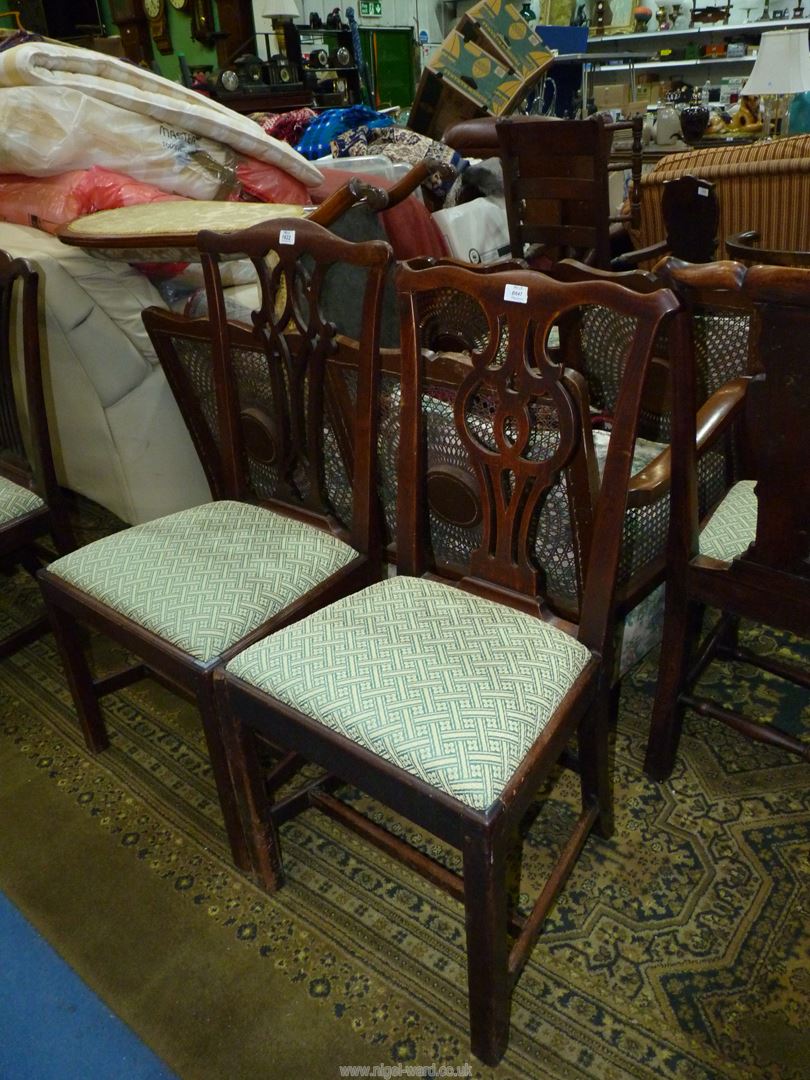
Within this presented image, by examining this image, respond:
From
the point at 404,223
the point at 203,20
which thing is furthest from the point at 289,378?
the point at 203,20

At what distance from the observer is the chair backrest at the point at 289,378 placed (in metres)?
1.33

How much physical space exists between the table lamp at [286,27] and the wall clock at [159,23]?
1296 millimetres

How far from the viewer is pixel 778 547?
1206mm

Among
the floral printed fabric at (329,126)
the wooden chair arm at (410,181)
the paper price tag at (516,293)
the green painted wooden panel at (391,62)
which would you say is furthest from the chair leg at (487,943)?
the green painted wooden panel at (391,62)

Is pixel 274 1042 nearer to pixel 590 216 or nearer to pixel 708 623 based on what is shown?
pixel 708 623

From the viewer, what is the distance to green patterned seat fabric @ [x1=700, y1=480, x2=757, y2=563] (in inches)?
53.5

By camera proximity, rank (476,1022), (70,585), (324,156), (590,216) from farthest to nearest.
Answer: (324,156)
(590,216)
(70,585)
(476,1022)

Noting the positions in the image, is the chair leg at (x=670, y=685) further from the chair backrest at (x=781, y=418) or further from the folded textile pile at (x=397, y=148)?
the folded textile pile at (x=397, y=148)

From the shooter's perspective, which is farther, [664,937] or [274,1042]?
[664,937]

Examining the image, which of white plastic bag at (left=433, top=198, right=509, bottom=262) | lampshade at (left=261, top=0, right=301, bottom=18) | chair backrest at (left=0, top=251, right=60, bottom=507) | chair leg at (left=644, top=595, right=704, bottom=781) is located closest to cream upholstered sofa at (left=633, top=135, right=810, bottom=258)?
white plastic bag at (left=433, top=198, right=509, bottom=262)

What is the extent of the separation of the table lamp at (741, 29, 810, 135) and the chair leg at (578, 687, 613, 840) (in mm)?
3694

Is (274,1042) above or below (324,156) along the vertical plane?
below

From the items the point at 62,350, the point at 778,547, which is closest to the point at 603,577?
the point at 778,547

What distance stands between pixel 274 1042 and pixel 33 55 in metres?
2.29
